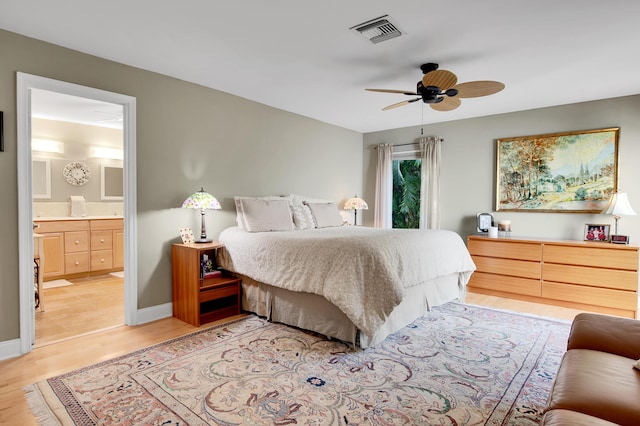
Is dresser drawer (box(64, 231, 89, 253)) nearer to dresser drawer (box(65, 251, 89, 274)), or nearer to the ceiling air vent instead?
dresser drawer (box(65, 251, 89, 274))

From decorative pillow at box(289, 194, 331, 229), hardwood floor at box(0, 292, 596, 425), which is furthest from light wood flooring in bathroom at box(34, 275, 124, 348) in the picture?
decorative pillow at box(289, 194, 331, 229)

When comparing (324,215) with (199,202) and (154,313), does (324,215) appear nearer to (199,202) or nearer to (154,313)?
(199,202)

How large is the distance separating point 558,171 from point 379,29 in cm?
343

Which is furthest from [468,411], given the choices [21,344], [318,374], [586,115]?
[586,115]

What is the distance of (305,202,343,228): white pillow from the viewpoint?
15.2ft

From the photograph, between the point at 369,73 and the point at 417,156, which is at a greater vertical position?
the point at 369,73

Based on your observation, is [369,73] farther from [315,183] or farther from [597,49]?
[315,183]

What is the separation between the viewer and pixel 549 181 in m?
4.57

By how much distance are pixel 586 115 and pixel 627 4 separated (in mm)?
2532

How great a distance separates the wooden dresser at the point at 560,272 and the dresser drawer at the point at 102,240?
5518 mm

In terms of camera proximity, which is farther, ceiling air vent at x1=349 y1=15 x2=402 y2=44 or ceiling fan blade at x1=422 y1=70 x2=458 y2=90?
ceiling fan blade at x1=422 y1=70 x2=458 y2=90

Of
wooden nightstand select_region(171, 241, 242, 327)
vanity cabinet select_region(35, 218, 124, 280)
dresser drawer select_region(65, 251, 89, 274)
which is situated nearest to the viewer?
wooden nightstand select_region(171, 241, 242, 327)

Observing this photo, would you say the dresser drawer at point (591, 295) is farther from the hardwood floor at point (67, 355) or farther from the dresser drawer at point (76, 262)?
the dresser drawer at point (76, 262)

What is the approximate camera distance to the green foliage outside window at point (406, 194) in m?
6.58
